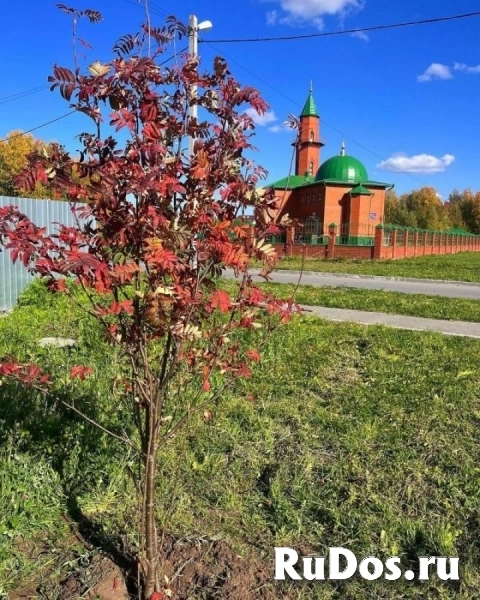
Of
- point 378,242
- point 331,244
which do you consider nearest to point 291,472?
point 378,242

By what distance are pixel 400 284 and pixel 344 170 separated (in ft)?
93.4

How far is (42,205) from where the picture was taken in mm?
9445

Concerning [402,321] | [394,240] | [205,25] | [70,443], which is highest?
[205,25]

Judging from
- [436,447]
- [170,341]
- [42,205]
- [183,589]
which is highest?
[42,205]

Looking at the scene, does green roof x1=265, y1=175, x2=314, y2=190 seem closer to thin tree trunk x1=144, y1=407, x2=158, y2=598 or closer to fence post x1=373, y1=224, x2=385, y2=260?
thin tree trunk x1=144, y1=407, x2=158, y2=598

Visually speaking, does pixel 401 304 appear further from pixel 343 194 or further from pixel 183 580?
pixel 343 194

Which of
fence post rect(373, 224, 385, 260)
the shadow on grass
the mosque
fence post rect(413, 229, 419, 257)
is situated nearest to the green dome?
the mosque

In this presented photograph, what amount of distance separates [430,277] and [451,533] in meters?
15.0

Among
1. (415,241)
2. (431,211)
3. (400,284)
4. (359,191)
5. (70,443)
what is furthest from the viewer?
(431,211)

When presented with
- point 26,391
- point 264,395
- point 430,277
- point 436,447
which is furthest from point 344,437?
point 430,277

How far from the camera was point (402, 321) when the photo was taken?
296 inches

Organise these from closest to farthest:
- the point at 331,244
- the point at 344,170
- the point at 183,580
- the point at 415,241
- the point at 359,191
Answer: the point at 183,580 → the point at 331,244 → the point at 415,241 → the point at 359,191 → the point at 344,170

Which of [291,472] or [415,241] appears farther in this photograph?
[415,241]

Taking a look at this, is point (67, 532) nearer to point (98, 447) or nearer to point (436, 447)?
point (98, 447)
